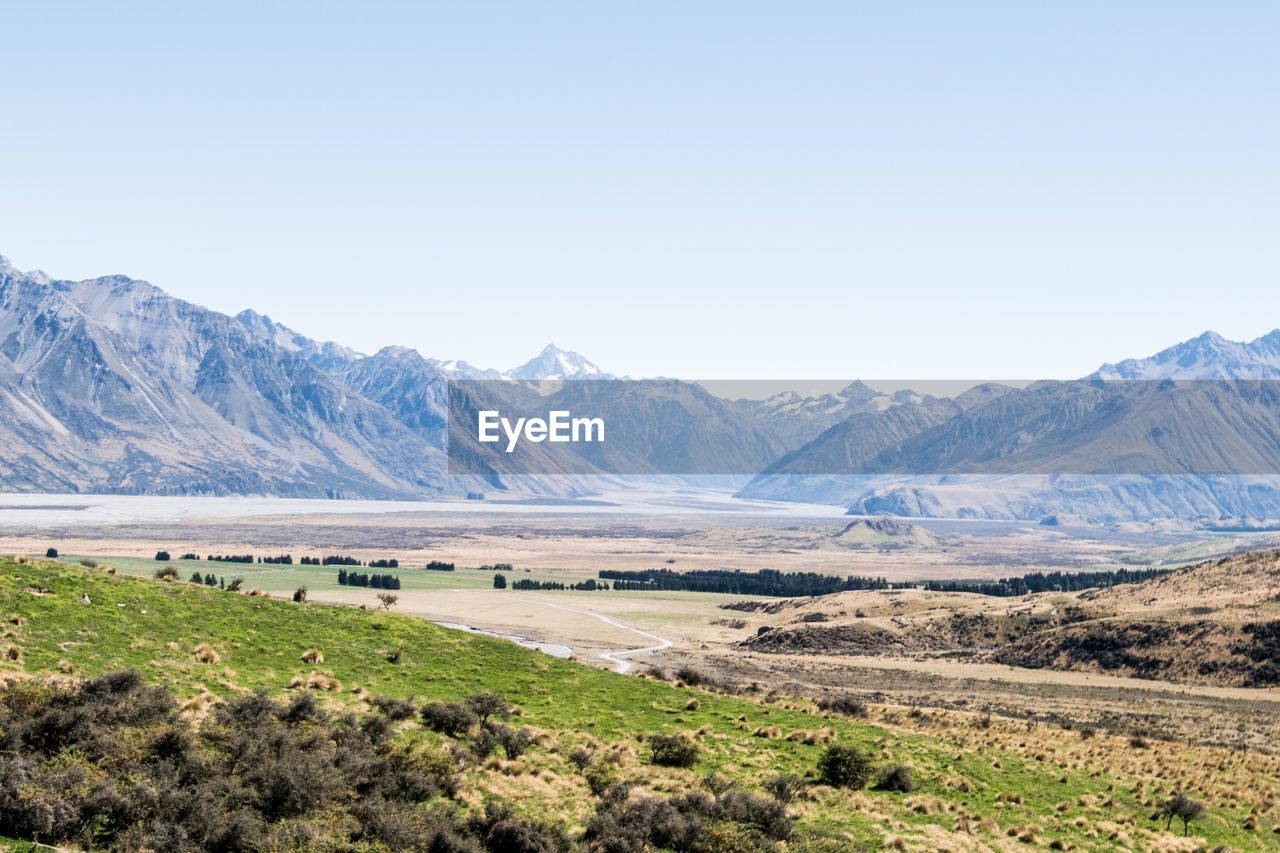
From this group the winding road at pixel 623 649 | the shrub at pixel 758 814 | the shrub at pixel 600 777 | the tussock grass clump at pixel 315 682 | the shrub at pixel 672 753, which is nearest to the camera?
the shrub at pixel 758 814

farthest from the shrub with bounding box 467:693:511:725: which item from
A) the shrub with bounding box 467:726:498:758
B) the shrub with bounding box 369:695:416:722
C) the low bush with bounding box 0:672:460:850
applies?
the low bush with bounding box 0:672:460:850

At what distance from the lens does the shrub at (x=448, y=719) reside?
40.0m

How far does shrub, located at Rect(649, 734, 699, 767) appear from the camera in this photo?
136ft

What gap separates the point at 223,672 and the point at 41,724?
38.6ft

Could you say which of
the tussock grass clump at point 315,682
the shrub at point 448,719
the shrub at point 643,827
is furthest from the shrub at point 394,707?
the shrub at point 643,827

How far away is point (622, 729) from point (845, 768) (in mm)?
8839

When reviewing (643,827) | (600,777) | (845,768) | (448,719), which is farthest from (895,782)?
(448,719)

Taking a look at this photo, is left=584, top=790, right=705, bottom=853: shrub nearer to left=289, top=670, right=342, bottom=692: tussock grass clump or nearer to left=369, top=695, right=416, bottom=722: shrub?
left=369, top=695, right=416, bottom=722: shrub

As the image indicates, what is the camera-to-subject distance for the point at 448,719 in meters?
40.1

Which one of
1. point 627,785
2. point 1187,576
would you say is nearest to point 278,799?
point 627,785

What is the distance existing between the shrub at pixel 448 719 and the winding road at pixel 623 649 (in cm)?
4573

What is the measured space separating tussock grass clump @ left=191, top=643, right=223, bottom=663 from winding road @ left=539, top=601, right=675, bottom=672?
45.3 m

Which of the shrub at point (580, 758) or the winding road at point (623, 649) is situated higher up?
the shrub at point (580, 758)

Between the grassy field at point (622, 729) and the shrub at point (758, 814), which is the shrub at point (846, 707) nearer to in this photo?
the grassy field at point (622, 729)
